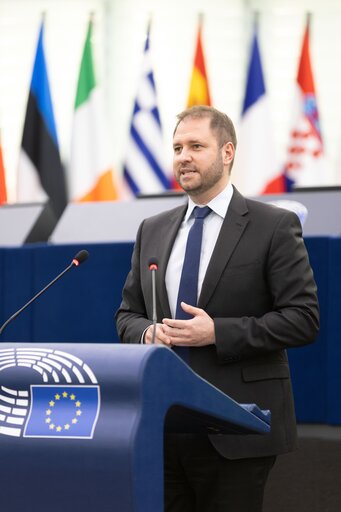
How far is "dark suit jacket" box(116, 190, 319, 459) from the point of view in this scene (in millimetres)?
2365

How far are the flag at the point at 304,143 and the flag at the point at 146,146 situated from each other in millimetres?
951

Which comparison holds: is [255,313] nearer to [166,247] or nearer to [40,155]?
[166,247]

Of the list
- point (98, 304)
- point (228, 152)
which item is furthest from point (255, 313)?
point (98, 304)

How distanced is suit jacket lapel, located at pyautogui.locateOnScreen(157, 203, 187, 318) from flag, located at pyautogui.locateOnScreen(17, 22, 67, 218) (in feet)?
15.5

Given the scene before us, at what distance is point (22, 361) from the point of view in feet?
5.85

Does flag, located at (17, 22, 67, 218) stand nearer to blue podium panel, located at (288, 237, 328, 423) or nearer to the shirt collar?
blue podium panel, located at (288, 237, 328, 423)

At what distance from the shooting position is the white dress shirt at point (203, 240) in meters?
2.53

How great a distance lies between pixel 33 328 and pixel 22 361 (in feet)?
7.74

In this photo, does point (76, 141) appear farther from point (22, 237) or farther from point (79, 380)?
point (79, 380)

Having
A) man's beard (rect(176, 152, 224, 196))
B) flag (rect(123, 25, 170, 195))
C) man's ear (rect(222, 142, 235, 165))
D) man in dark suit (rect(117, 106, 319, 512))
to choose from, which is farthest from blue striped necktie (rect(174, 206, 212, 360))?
flag (rect(123, 25, 170, 195))

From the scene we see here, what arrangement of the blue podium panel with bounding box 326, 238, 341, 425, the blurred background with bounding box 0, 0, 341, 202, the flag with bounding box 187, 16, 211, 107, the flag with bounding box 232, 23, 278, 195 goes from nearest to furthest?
the blue podium panel with bounding box 326, 238, 341, 425 → the flag with bounding box 232, 23, 278, 195 → the flag with bounding box 187, 16, 211, 107 → the blurred background with bounding box 0, 0, 341, 202

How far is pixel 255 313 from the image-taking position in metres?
2.49

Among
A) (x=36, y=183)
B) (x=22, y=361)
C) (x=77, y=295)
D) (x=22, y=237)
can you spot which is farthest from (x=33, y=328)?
(x=36, y=183)

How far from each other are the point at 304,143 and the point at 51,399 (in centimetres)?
576
